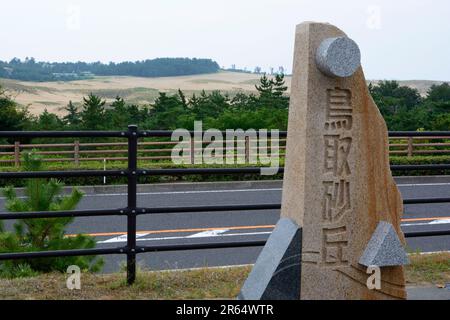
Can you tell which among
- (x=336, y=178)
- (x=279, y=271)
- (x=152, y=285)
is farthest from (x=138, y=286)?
(x=336, y=178)

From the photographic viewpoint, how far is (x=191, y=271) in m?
6.36

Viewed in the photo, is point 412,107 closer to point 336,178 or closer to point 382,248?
point 382,248

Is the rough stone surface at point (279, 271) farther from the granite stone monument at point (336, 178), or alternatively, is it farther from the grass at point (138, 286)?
the grass at point (138, 286)

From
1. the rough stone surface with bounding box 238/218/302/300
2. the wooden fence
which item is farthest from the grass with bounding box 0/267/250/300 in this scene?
the wooden fence

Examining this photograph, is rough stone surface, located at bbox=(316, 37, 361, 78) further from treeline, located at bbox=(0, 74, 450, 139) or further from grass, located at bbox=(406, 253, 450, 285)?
treeline, located at bbox=(0, 74, 450, 139)

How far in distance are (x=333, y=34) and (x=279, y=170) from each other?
1.74 m

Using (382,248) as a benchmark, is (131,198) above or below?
above

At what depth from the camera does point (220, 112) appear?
30219 mm

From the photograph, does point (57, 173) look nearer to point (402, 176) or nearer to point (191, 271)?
point (191, 271)

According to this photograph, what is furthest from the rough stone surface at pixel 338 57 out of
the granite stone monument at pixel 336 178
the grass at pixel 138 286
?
the grass at pixel 138 286

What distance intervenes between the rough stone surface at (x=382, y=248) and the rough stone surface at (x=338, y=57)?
1180 mm

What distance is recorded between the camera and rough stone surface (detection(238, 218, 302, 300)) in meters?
4.73

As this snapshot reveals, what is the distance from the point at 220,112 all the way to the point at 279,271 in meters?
25.6

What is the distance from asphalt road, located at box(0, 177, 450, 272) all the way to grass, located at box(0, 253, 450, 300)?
1.61 meters
